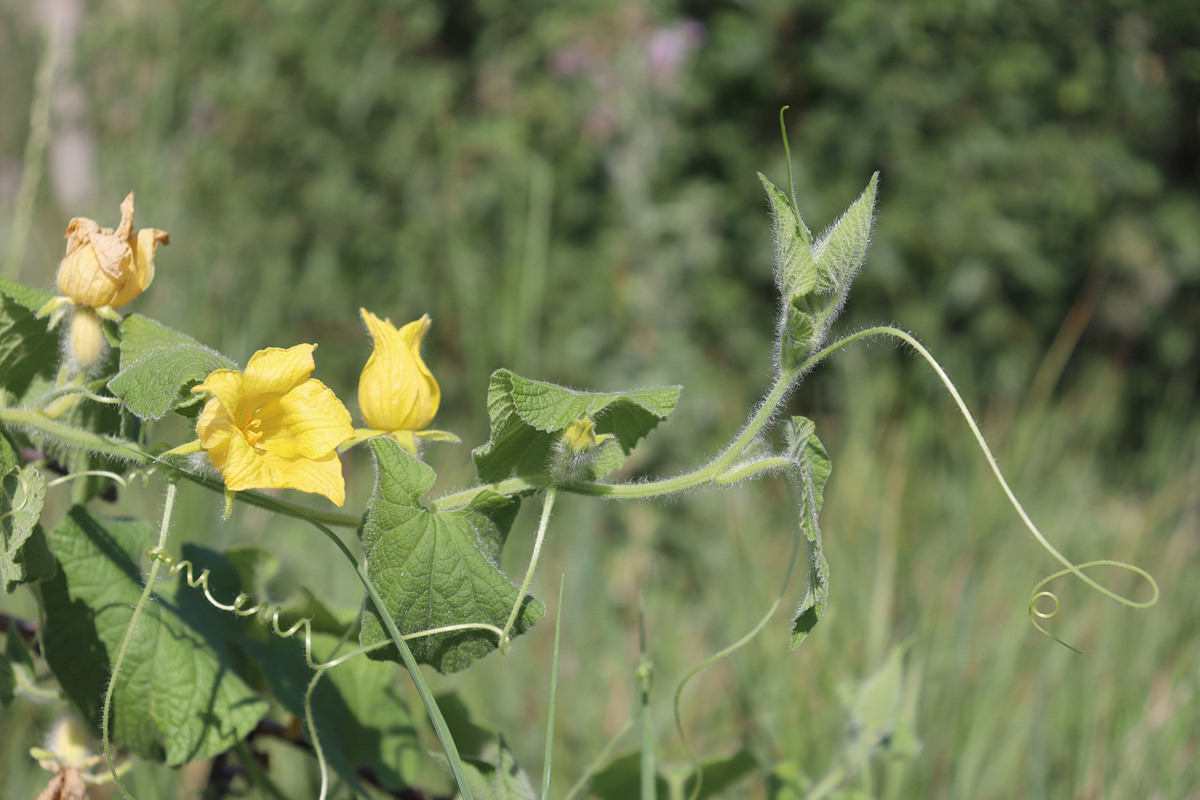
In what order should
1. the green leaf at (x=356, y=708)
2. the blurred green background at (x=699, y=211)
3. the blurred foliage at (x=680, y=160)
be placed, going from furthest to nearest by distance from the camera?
1. the blurred foliage at (x=680, y=160)
2. the blurred green background at (x=699, y=211)
3. the green leaf at (x=356, y=708)

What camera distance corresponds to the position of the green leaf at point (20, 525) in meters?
0.52

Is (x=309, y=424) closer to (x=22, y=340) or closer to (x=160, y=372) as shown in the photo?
(x=160, y=372)

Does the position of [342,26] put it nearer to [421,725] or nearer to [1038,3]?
[1038,3]

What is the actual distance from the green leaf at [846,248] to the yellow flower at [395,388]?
26 centimetres

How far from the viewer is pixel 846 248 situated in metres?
0.57

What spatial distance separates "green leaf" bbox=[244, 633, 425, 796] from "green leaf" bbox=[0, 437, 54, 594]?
0.66 ft

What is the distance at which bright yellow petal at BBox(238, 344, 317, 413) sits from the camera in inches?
21.5

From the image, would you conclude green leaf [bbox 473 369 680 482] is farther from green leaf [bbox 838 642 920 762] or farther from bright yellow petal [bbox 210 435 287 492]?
green leaf [bbox 838 642 920 762]

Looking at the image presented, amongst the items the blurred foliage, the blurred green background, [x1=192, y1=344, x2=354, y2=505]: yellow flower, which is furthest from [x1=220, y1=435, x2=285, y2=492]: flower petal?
the blurred foliage

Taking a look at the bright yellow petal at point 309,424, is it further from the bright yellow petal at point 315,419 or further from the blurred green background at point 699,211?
the blurred green background at point 699,211

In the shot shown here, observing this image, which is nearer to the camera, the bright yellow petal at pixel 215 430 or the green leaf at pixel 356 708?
the bright yellow petal at pixel 215 430

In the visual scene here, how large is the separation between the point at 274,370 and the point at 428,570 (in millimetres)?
151

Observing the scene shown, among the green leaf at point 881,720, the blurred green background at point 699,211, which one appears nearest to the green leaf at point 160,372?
the green leaf at point 881,720

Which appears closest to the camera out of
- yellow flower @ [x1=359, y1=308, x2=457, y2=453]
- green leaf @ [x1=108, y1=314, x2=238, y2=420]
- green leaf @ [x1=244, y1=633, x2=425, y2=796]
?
green leaf @ [x1=108, y1=314, x2=238, y2=420]
